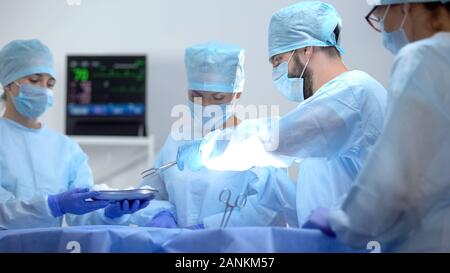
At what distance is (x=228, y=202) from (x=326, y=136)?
1.46 ft

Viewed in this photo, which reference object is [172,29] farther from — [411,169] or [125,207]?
[411,169]

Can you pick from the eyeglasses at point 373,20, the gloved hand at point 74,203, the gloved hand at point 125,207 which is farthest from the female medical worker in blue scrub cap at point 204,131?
the eyeglasses at point 373,20

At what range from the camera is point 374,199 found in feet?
4.23

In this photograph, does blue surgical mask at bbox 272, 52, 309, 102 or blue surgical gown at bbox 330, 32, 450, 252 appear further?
blue surgical mask at bbox 272, 52, 309, 102

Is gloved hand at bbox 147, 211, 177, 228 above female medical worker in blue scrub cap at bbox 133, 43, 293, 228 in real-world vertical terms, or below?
below

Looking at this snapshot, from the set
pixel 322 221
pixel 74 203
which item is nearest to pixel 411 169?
pixel 322 221

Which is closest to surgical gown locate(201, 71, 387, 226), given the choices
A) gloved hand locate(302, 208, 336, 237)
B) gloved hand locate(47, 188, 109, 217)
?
gloved hand locate(302, 208, 336, 237)

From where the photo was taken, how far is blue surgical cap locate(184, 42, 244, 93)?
6.84 ft

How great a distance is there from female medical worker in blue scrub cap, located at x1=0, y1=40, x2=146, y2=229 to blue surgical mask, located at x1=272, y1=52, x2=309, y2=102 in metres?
0.69

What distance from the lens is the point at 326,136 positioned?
5.30 feet

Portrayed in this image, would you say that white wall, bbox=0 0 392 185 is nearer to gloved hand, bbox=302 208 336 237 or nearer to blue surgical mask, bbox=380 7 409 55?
blue surgical mask, bbox=380 7 409 55

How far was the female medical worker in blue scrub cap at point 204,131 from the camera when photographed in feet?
6.73

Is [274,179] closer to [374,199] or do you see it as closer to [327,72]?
[327,72]
